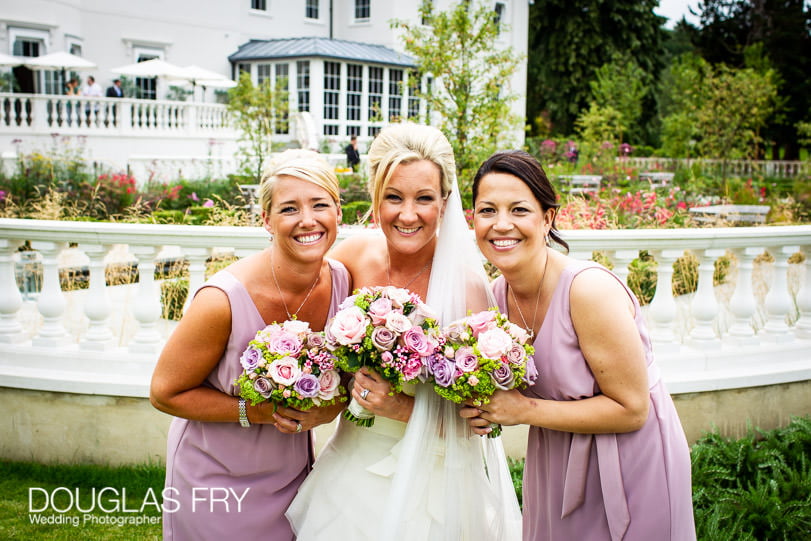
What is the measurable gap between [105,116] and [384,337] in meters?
20.2

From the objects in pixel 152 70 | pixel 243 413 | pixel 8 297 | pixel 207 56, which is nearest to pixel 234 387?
pixel 243 413

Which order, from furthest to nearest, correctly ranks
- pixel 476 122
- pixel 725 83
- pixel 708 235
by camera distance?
1. pixel 725 83
2. pixel 476 122
3. pixel 708 235

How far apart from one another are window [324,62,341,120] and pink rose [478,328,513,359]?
25.0m

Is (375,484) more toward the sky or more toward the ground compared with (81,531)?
more toward the sky

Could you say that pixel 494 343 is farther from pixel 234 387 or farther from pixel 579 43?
pixel 579 43

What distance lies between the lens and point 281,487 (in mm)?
2719

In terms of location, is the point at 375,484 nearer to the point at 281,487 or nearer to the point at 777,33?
the point at 281,487

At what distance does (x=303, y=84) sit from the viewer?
85.5ft

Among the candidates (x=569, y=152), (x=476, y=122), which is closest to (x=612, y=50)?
(x=569, y=152)

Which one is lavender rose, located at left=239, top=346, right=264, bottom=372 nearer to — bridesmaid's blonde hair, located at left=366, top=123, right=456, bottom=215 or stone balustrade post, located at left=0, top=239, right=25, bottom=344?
bridesmaid's blonde hair, located at left=366, top=123, right=456, bottom=215

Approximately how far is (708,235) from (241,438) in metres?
3.24

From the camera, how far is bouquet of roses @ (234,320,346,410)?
92.2 inches

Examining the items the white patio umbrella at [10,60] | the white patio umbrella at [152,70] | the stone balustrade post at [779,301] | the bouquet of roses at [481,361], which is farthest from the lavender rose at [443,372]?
the white patio umbrella at [152,70]

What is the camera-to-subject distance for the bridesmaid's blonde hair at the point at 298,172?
8.31 feet
